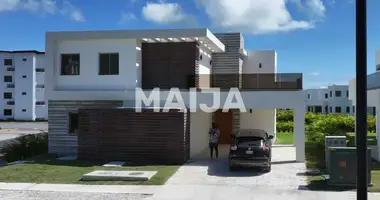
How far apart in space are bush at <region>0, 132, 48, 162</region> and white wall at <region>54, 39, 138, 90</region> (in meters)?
3.16

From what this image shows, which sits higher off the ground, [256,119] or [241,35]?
[241,35]

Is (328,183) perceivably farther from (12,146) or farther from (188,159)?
(12,146)

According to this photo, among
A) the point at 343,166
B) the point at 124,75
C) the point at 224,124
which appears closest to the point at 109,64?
the point at 124,75


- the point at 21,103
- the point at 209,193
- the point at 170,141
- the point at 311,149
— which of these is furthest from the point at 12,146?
the point at 21,103

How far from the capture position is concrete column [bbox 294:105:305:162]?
1775 centimetres

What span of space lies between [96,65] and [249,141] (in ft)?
26.5

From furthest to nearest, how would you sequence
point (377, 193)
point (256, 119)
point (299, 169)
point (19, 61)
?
point (19, 61), point (256, 119), point (299, 169), point (377, 193)

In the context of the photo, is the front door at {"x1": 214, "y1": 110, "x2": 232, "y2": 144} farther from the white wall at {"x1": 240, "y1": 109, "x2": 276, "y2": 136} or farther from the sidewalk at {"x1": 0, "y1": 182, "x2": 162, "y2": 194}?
the sidewalk at {"x1": 0, "y1": 182, "x2": 162, "y2": 194}

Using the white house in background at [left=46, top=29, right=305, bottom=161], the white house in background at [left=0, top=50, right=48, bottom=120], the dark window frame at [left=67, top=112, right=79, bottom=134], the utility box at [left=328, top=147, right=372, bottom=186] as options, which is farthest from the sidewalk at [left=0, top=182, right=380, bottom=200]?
the white house in background at [left=0, top=50, right=48, bottom=120]

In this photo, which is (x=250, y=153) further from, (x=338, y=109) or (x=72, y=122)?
(x=338, y=109)

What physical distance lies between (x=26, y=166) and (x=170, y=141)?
17.9 feet

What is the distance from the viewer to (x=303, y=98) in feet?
58.7

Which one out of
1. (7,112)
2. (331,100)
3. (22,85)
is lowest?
(7,112)

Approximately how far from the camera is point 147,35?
1884 centimetres
